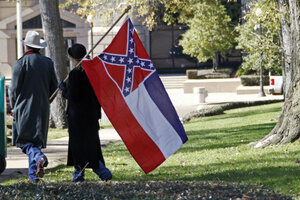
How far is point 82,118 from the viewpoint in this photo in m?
7.34

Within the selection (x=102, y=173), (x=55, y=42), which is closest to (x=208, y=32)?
(x=55, y=42)

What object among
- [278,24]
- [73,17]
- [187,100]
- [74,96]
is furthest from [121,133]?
[73,17]

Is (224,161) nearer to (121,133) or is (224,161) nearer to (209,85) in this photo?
(121,133)

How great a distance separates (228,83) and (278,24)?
61.9 ft

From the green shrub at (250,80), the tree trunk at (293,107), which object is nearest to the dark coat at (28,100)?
the tree trunk at (293,107)

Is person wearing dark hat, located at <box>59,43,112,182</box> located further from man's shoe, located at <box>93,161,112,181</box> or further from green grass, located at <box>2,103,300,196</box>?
green grass, located at <box>2,103,300,196</box>

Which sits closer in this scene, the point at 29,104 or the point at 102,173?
the point at 102,173

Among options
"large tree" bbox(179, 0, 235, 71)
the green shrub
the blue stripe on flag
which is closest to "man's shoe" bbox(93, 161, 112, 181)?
the blue stripe on flag

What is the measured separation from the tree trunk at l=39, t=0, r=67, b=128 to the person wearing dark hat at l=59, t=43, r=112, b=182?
10772mm

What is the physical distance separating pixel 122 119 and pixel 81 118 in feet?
1.99

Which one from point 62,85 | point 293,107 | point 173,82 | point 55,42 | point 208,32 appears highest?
point 208,32

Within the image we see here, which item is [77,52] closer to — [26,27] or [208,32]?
[208,32]

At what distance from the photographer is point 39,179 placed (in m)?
7.45

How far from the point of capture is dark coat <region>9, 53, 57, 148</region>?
7.72 meters
